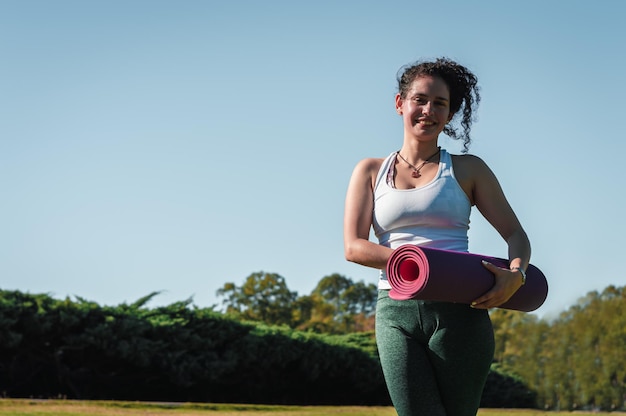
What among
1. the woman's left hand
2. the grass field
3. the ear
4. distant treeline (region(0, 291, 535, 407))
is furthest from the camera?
distant treeline (region(0, 291, 535, 407))

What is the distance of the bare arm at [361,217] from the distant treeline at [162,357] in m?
15.2

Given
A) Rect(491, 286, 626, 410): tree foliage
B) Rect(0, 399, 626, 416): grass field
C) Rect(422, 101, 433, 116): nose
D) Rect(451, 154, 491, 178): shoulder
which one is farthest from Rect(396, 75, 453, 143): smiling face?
Rect(491, 286, 626, 410): tree foliage

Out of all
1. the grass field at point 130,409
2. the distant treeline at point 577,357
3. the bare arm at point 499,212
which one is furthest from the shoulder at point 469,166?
the distant treeline at point 577,357

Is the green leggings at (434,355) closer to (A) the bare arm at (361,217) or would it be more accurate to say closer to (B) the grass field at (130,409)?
(A) the bare arm at (361,217)

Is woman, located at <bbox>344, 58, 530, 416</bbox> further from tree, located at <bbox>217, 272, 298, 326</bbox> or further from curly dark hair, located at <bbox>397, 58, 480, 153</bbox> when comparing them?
tree, located at <bbox>217, 272, 298, 326</bbox>

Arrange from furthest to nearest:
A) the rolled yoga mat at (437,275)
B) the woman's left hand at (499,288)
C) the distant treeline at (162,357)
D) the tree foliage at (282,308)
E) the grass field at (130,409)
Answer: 1. the tree foliage at (282,308)
2. the distant treeline at (162,357)
3. the grass field at (130,409)
4. the woman's left hand at (499,288)
5. the rolled yoga mat at (437,275)

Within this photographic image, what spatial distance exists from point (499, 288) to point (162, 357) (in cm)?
1697

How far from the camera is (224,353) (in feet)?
67.0

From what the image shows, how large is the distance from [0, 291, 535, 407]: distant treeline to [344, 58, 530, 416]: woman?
15.2 metres

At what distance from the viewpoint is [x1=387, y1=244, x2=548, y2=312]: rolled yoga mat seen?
2834mm

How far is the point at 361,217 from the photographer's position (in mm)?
3256

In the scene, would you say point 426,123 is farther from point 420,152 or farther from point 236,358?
point 236,358

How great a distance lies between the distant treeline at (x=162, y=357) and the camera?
1794cm

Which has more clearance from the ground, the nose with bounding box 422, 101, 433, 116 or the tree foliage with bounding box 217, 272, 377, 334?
the tree foliage with bounding box 217, 272, 377, 334
